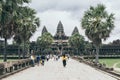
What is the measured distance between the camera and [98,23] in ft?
213

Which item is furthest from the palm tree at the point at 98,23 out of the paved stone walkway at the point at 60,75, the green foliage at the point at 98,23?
the paved stone walkway at the point at 60,75

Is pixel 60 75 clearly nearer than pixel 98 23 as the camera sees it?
Yes

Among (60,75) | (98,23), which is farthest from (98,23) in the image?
(60,75)

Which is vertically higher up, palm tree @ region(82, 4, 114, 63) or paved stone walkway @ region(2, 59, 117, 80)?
palm tree @ region(82, 4, 114, 63)

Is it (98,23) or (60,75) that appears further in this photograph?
(98,23)

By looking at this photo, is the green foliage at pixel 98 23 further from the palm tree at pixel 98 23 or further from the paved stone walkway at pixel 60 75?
the paved stone walkway at pixel 60 75

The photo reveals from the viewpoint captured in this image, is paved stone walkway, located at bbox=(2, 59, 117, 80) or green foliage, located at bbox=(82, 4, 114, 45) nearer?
paved stone walkway, located at bbox=(2, 59, 117, 80)

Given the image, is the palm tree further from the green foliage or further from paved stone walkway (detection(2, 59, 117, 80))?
paved stone walkway (detection(2, 59, 117, 80))

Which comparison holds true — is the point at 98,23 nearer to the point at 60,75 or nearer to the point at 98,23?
the point at 98,23

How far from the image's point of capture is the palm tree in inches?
2525

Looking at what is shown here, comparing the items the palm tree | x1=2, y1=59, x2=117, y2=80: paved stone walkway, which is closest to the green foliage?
the palm tree

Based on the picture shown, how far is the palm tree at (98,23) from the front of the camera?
2525 inches

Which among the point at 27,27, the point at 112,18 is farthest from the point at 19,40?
the point at 112,18

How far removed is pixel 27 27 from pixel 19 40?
3.90 metres
